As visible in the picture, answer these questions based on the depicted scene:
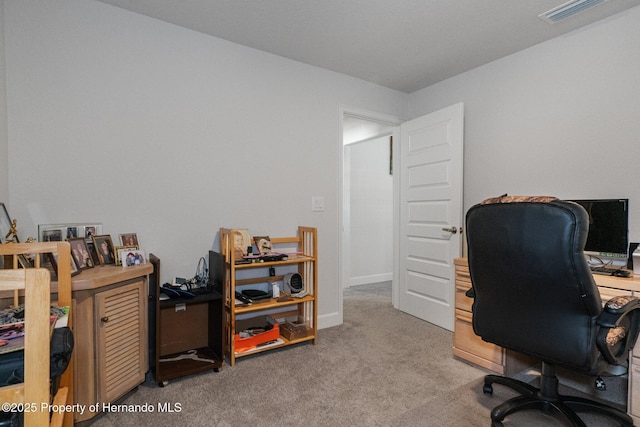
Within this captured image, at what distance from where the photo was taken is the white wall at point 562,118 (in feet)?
6.98

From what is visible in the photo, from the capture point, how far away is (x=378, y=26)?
2.32m

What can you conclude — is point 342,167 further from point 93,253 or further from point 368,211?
point 93,253

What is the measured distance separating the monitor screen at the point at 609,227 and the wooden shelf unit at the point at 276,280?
188 centimetres

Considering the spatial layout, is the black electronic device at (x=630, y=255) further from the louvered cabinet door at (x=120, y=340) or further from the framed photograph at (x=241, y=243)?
the louvered cabinet door at (x=120, y=340)

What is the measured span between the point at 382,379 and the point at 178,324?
1478 millimetres

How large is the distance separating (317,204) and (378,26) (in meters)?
1.51

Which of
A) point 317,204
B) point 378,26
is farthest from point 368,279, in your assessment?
point 378,26

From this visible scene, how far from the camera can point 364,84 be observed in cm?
331

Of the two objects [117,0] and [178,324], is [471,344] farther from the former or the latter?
[117,0]

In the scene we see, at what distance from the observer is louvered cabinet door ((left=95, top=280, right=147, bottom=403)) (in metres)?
1.69

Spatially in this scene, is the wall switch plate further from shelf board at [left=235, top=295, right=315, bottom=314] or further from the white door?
the white door

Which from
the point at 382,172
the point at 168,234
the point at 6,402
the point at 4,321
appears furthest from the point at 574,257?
the point at 382,172

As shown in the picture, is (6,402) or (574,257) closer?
(6,402)

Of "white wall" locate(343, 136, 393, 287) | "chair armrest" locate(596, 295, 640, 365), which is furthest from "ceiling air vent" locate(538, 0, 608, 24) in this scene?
"white wall" locate(343, 136, 393, 287)
